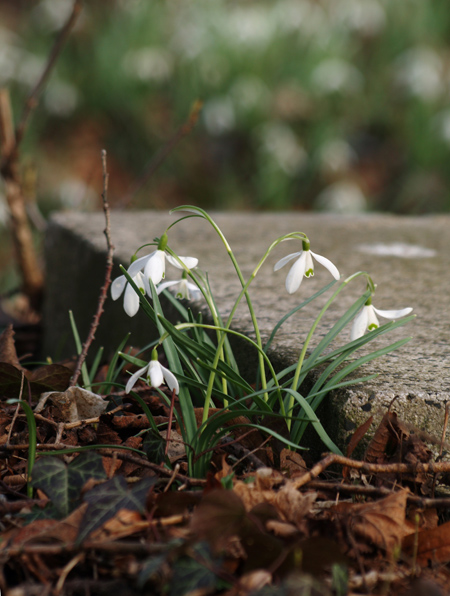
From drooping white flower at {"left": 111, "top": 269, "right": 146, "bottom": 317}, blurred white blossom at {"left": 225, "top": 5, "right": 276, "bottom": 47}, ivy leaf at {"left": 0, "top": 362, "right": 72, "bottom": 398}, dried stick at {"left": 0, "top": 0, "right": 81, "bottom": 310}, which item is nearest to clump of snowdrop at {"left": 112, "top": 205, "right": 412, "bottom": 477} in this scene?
drooping white flower at {"left": 111, "top": 269, "right": 146, "bottom": 317}

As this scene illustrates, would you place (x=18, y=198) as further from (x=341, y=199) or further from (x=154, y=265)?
(x=341, y=199)

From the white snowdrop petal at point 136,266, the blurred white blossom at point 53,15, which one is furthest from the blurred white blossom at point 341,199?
the white snowdrop petal at point 136,266

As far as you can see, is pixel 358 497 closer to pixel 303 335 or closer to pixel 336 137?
pixel 303 335

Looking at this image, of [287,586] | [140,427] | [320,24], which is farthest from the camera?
[320,24]

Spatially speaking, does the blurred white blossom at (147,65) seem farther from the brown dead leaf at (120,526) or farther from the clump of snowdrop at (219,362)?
the brown dead leaf at (120,526)

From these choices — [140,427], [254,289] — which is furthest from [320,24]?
[140,427]

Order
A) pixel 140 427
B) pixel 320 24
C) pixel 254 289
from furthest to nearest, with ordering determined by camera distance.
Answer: pixel 320 24, pixel 254 289, pixel 140 427

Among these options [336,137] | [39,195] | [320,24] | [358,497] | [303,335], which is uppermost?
[320,24]

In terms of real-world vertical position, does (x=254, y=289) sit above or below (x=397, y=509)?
above
